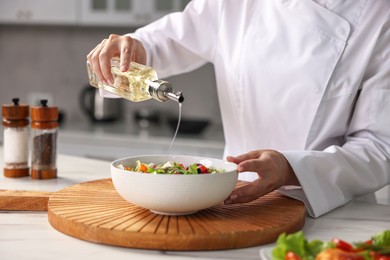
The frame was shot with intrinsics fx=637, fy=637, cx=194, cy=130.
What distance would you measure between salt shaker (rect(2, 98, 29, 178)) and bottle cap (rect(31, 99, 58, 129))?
0.05 m

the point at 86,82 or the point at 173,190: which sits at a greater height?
the point at 173,190

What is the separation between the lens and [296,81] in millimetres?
1592

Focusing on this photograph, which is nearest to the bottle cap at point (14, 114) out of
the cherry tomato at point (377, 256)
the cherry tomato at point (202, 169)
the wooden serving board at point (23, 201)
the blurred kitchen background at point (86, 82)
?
the wooden serving board at point (23, 201)

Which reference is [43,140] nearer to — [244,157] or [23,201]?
[23,201]

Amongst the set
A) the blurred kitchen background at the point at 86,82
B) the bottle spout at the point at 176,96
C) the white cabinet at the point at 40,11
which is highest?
the bottle spout at the point at 176,96

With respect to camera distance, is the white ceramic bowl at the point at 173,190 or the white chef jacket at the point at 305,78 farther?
the white chef jacket at the point at 305,78

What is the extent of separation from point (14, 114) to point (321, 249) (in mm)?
989

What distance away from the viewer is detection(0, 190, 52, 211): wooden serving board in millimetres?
1312

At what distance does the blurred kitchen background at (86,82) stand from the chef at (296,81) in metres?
1.37

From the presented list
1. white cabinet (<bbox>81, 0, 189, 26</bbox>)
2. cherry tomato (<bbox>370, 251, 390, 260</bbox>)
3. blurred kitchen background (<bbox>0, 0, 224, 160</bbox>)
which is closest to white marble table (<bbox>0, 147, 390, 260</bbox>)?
cherry tomato (<bbox>370, 251, 390, 260</bbox>)

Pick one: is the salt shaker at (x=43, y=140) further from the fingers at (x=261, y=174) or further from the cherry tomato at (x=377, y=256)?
the cherry tomato at (x=377, y=256)

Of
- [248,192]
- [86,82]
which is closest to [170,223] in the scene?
[248,192]

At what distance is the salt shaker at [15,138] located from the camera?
1.61 meters

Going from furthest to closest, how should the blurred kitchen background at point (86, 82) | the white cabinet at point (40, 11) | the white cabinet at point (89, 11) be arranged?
the white cabinet at point (40, 11) → the white cabinet at point (89, 11) → the blurred kitchen background at point (86, 82)
